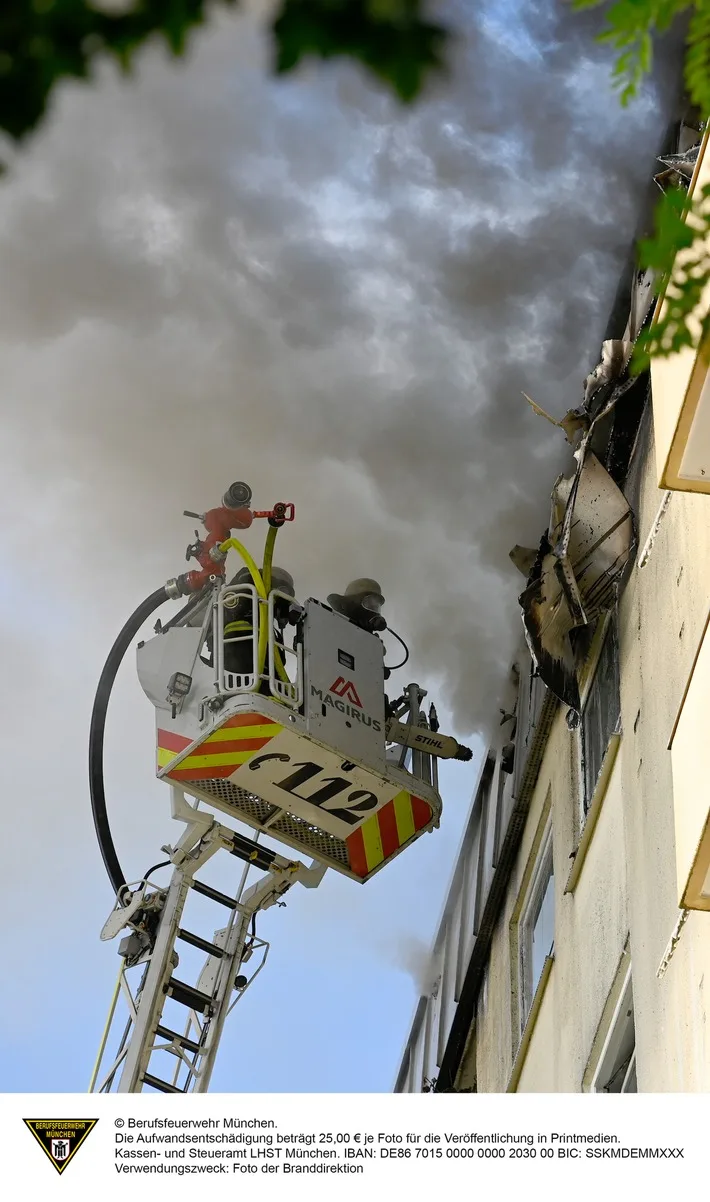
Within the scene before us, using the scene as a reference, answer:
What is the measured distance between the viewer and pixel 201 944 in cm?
804

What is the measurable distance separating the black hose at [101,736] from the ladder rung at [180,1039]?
83 centimetres

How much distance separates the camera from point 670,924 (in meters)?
5.29

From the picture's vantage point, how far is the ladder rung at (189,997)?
25.8 feet

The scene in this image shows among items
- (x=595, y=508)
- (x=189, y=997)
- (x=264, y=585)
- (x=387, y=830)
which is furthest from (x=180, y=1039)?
(x=595, y=508)

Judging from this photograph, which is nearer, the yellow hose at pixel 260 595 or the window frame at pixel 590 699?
the window frame at pixel 590 699

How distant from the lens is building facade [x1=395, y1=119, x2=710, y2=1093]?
4.38 meters

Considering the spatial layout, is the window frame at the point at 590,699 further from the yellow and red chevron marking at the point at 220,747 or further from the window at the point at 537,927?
the yellow and red chevron marking at the point at 220,747

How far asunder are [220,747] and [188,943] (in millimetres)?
1317
